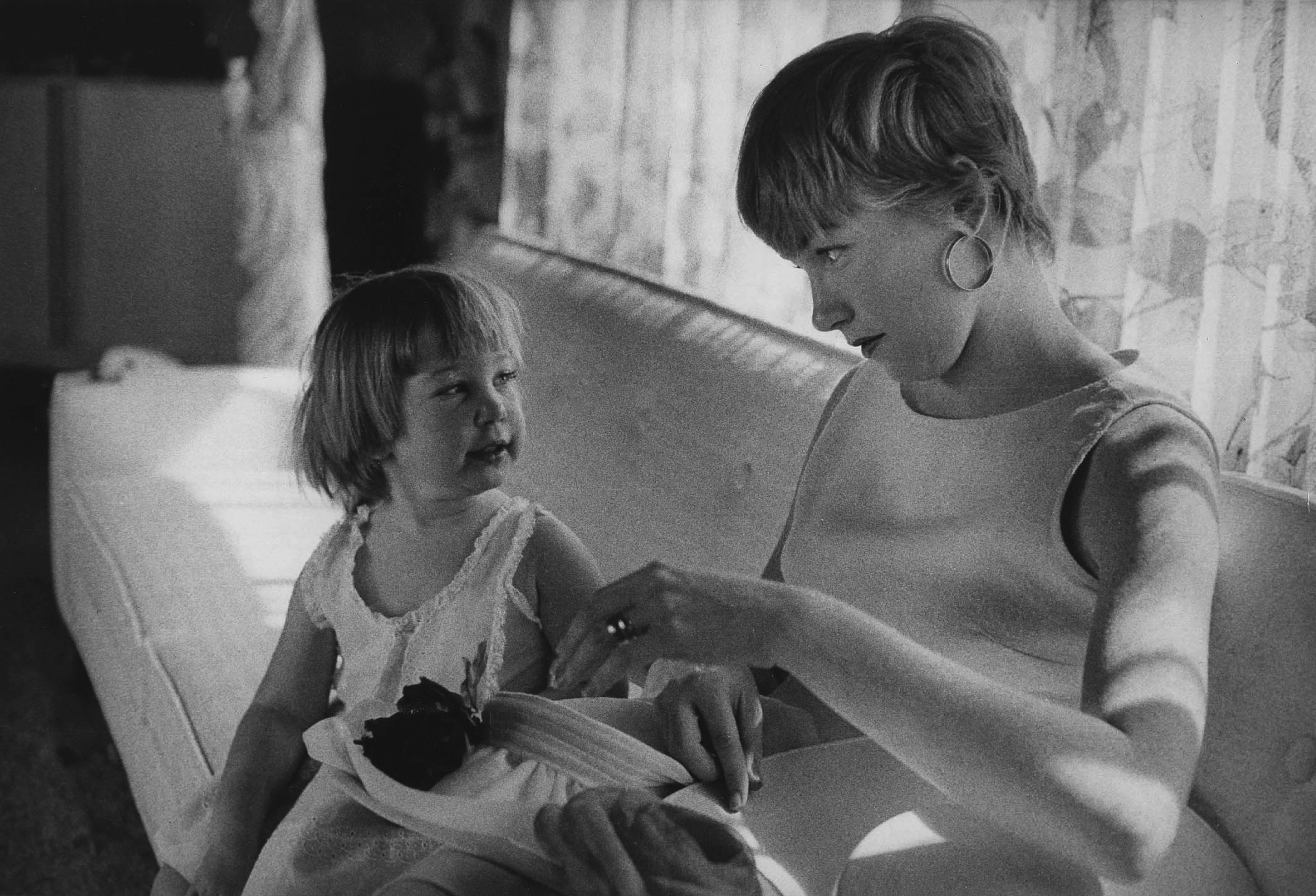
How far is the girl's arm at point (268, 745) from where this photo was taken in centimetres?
109

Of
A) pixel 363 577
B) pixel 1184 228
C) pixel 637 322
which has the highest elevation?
pixel 1184 228

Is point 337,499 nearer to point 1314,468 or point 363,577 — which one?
point 363,577

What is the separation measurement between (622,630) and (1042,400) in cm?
30

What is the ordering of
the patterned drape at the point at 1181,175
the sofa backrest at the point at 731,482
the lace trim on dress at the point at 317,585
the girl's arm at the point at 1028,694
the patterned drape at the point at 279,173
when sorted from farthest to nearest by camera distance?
1. the patterned drape at the point at 279,173
2. the lace trim on dress at the point at 317,585
3. the patterned drape at the point at 1181,175
4. the sofa backrest at the point at 731,482
5. the girl's arm at the point at 1028,694

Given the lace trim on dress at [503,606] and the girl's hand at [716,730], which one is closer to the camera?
the girl's hand at [716,730]

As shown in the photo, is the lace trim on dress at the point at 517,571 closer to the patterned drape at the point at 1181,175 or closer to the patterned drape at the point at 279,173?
the patterned drape at the point at 1181,175

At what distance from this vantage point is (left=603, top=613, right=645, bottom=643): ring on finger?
654 mm

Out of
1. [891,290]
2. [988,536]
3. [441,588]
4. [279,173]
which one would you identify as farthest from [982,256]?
[279,173]

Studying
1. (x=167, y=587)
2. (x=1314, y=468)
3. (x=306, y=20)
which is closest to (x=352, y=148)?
(x=306, y=20)

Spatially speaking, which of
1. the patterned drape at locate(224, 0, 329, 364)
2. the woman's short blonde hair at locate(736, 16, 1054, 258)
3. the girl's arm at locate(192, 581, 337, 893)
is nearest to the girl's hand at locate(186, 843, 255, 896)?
the girl's arm at locate(192, 581, 337, 893)

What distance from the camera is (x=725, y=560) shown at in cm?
123

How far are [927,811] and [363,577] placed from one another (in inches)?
21.8

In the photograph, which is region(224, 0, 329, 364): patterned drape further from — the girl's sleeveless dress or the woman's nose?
the woman's nose

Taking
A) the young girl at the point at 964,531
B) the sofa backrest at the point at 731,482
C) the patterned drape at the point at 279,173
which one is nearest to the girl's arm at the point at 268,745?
the sofa backrest at the point at 731,482
